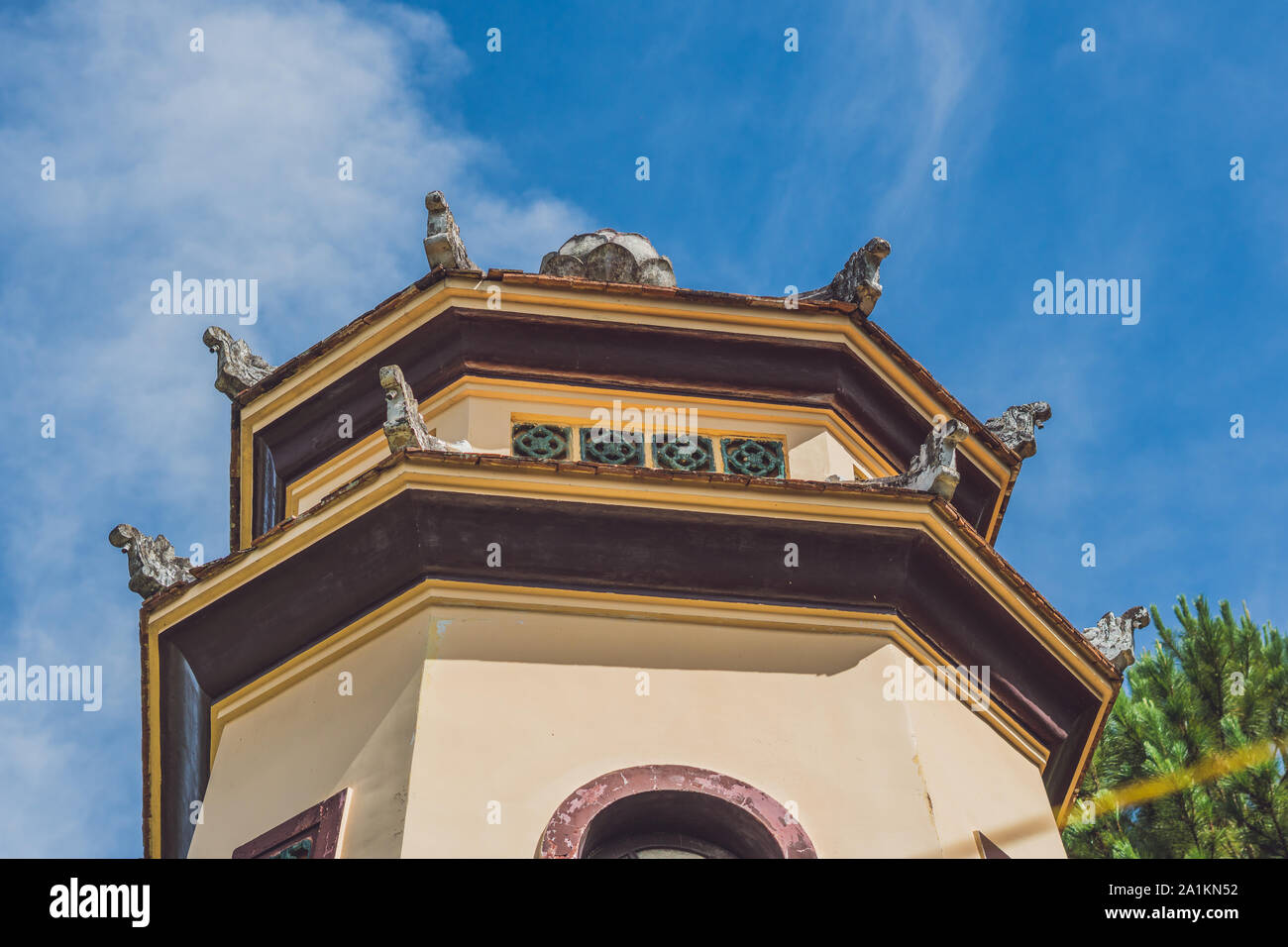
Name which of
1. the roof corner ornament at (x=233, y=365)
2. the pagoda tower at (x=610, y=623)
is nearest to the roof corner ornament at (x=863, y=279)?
the pagoda tower at (x=610, y=623)

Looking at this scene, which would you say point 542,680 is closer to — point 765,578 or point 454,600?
point 454,600

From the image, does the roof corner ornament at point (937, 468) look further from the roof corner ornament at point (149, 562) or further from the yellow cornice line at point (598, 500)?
the roof corner ornament at point (149, 562)

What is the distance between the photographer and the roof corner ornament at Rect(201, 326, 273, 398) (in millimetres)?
13883

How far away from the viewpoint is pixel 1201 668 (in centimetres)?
1777

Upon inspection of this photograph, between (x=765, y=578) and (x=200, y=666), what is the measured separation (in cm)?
346

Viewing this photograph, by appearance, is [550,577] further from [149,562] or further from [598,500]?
[149,562]

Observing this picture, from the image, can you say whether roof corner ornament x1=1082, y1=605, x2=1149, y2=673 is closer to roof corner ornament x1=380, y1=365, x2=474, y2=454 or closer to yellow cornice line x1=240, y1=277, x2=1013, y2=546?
yellow cornice line x1=240, y1=277, x2=1013, y2=546

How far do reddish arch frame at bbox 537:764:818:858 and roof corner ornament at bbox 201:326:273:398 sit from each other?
525 centimetres

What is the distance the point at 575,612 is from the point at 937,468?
92.4 inches

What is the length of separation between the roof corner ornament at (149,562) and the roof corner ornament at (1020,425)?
5.91m

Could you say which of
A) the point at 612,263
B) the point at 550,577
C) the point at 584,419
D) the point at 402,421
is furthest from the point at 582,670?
the point at 612,263

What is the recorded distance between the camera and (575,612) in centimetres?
1098
